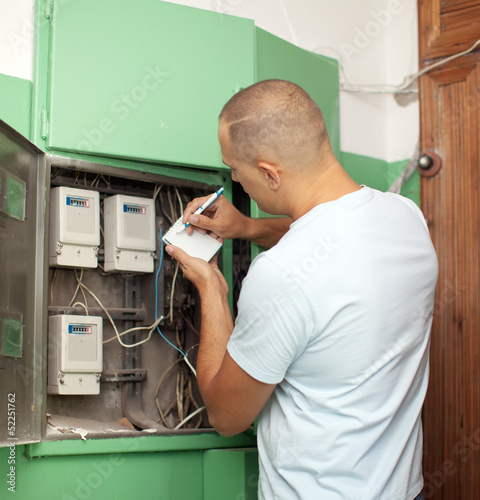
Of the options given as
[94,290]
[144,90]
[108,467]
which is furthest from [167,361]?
[144,90]

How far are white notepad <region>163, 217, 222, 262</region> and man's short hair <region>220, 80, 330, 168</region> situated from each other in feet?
1.39

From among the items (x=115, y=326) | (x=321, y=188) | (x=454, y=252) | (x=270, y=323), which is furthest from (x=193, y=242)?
(x=454, y=252)

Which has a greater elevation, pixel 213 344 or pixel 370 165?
pixel 370 165

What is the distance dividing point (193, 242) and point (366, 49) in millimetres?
1252

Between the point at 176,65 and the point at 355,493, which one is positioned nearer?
the point at 355,493

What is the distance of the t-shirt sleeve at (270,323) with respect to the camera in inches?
44.3

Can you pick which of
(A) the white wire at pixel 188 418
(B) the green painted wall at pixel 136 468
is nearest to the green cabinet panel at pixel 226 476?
(B) the green painted wall at pixel 136 468

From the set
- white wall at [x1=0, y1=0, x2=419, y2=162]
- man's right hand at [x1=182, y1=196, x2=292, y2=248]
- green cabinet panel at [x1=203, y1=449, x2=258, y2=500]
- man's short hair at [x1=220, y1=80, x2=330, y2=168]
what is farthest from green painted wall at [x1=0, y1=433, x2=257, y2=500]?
white wall at [x1=0, y1=0, x2=419, y2=162]

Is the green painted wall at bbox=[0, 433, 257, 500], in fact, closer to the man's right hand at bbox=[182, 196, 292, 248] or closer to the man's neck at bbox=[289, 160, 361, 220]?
the man's right hand at bbox=[182, 196, 292, 248]

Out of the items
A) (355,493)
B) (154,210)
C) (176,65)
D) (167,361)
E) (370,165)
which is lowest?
(355,493)

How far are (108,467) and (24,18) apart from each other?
3.94 feet

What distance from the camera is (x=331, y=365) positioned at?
1167 mm

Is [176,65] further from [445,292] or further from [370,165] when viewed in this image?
[445,292]

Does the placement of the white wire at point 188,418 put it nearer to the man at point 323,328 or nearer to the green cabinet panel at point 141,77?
the man at point 323,328
